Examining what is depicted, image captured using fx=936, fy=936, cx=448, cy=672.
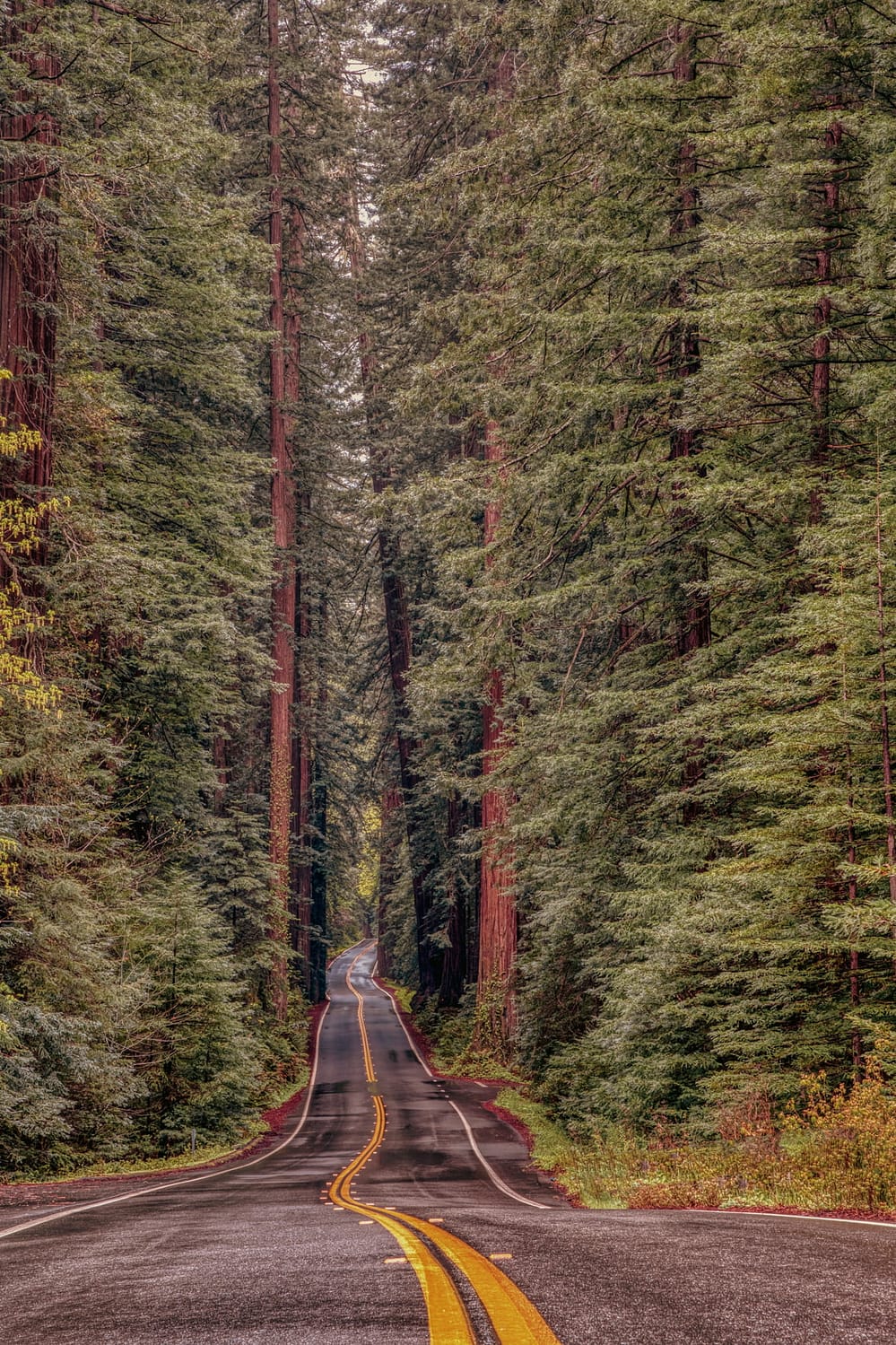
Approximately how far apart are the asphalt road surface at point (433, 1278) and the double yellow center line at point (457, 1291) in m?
0.01

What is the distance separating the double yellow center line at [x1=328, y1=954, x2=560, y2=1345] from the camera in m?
A: 2.84

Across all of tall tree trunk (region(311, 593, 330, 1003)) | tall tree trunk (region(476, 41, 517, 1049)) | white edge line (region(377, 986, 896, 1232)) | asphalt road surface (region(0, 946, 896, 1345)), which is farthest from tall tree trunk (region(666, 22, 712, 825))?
tall tree trunk (region(311, 593, 330, 1003))

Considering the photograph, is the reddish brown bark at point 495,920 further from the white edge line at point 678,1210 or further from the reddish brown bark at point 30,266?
the reddish brown bark at point 30,266

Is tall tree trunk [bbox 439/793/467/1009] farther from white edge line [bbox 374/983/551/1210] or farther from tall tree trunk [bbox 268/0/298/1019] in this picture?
tall tree trunk [bbox 268/0/298/1019]

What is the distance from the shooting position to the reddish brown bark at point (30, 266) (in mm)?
13320

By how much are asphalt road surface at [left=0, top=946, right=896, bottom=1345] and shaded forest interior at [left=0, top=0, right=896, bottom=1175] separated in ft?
14.4

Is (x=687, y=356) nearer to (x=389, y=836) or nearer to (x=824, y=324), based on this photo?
(x=824, y=324)

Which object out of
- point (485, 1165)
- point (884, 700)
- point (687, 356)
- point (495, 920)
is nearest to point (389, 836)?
point (495, 920)

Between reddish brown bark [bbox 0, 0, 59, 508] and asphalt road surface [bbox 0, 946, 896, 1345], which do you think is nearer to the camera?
asphalt road surface [bbox 0, 946, 896, 1345]

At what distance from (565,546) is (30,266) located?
31.2 ft

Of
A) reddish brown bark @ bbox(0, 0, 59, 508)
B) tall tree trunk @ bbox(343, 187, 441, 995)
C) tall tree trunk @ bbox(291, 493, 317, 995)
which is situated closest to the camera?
reddish brown bark @ bbox(0, 0, 59, 508)

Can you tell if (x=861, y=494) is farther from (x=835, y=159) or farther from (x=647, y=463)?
(x=835, y=159)

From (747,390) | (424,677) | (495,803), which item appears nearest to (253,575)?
(424,677)

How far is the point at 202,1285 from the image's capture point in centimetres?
382
